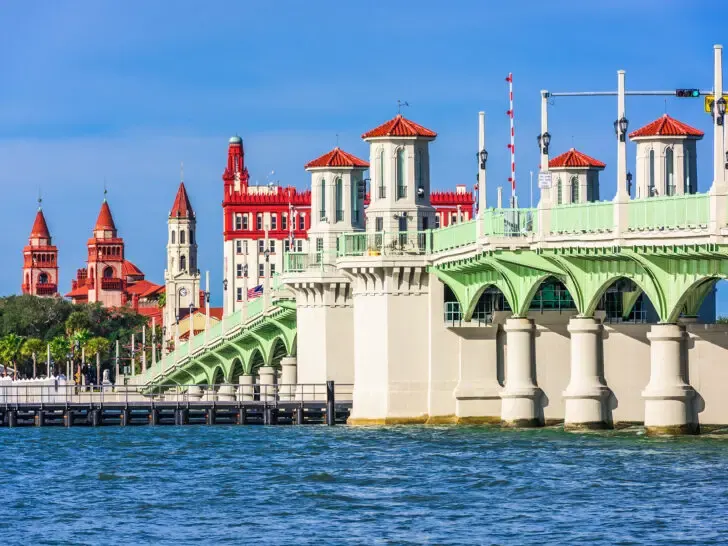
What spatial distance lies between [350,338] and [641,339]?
20.5 metres

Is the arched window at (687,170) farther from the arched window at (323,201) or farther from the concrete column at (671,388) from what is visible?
the concrete column at (671,388)

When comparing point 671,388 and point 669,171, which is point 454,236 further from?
point 669,171

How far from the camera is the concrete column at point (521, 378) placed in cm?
9750

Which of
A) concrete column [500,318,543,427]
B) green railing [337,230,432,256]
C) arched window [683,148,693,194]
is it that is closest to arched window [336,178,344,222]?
green railing [337,230,432,256]

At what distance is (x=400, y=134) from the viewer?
348 ft

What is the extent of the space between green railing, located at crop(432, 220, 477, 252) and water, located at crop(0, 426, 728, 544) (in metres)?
8.53

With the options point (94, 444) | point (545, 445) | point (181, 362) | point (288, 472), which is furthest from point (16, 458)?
point (181, 362)

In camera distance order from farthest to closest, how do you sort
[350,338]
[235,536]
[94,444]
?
[350,338]
[94,444]
[235,536]

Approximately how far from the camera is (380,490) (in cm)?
7225

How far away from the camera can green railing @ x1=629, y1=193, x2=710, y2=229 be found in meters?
77.3

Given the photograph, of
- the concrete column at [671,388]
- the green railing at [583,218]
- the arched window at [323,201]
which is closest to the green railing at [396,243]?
the arched window at [323,201]

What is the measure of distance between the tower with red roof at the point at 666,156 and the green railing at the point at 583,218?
2505cm

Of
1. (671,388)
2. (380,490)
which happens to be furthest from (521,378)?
(380,490)

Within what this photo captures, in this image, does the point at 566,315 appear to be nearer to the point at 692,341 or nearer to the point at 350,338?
the point at 692,341
